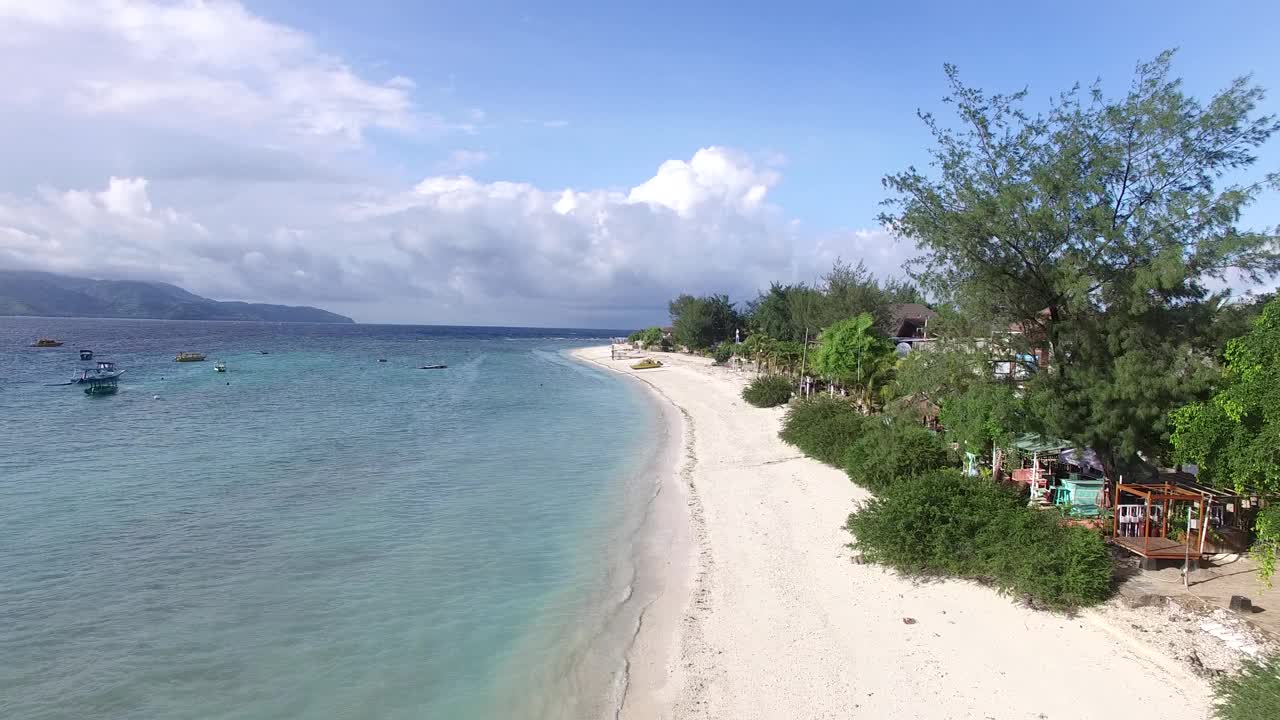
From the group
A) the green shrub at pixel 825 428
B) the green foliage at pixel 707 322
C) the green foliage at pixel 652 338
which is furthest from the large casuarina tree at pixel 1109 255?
the green foliage at pixel 652 338

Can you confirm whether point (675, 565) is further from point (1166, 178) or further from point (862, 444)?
point (1166, 178)

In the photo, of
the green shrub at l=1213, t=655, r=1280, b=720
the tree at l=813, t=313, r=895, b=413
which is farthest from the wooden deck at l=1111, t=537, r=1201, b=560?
the tree at l=813, t=313, r=895, b=413

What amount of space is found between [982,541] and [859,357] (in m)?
17.4

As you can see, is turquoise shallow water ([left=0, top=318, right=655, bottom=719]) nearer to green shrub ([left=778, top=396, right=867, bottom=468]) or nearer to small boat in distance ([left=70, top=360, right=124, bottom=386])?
green shrub ([left=778, top=396, right=867, bottom=468])

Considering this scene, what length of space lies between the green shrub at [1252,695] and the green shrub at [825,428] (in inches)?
543

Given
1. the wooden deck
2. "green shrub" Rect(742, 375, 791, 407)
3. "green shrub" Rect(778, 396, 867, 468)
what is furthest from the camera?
"green shrub" Rect(742, 375, 791, 407)

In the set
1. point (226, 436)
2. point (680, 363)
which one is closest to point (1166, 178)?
point (226, 436)

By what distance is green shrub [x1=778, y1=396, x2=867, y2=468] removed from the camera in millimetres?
23094

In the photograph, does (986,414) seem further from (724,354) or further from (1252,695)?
(724,354)

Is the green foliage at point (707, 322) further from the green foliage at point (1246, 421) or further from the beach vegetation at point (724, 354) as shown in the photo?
the green foliage at point (1246, 421)

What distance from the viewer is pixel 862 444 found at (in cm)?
2048

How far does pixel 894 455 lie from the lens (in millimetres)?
18719

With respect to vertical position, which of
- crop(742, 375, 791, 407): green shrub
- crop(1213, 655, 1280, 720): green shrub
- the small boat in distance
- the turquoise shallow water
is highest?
crop(742, 375, 791, 407): green shrub

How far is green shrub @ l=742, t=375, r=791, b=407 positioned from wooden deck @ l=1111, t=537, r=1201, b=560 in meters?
27.0
